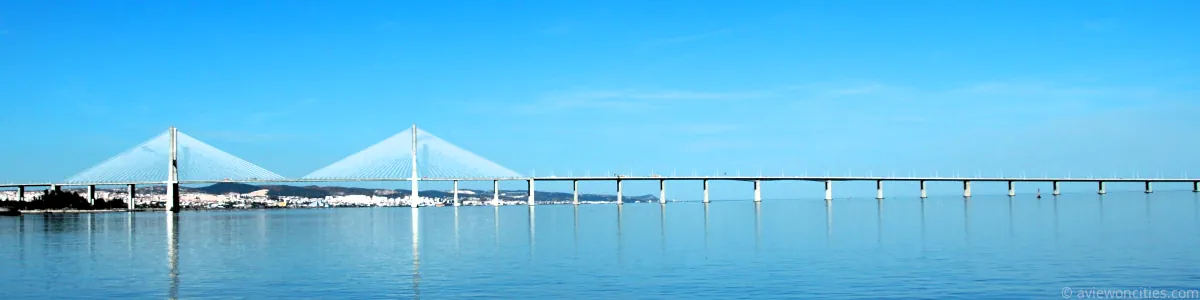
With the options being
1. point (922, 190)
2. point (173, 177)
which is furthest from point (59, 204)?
point (922, 190)

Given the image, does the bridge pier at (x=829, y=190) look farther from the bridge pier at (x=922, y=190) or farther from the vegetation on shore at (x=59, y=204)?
the vegetation on shore at (x=59, y=204)

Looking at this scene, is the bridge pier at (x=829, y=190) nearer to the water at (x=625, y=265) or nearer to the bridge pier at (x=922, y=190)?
the bridge pier at (x=922, y=190)

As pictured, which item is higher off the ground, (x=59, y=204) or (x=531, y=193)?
(x=531, y=193)

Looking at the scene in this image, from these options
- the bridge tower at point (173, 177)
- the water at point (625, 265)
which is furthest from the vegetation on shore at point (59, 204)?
the water at point (625, 265)

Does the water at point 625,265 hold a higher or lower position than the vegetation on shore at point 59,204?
lower

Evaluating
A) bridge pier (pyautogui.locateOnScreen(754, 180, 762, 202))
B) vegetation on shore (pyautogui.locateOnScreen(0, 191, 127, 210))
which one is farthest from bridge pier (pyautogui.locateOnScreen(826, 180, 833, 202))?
vegetation on shore (pyautogui.locateOnScreen(0, 191, 127, 210))

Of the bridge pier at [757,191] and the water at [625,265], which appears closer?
the water at [625,265]

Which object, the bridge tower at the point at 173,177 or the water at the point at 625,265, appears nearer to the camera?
the water at the point at 625,265

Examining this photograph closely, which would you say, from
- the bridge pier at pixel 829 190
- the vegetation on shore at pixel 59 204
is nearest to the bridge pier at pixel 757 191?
the bridge pier at pixel 829 190

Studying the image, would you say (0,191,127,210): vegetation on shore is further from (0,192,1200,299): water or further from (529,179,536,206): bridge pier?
(0,192,1200,299): water

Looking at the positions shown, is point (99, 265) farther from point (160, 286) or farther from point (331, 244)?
point (331, 244)

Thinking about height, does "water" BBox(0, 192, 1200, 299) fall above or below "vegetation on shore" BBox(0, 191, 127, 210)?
below

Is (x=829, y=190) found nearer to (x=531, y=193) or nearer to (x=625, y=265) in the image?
(x=531, y=193)

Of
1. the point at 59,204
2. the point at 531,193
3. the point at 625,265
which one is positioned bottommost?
the point at 625,265
